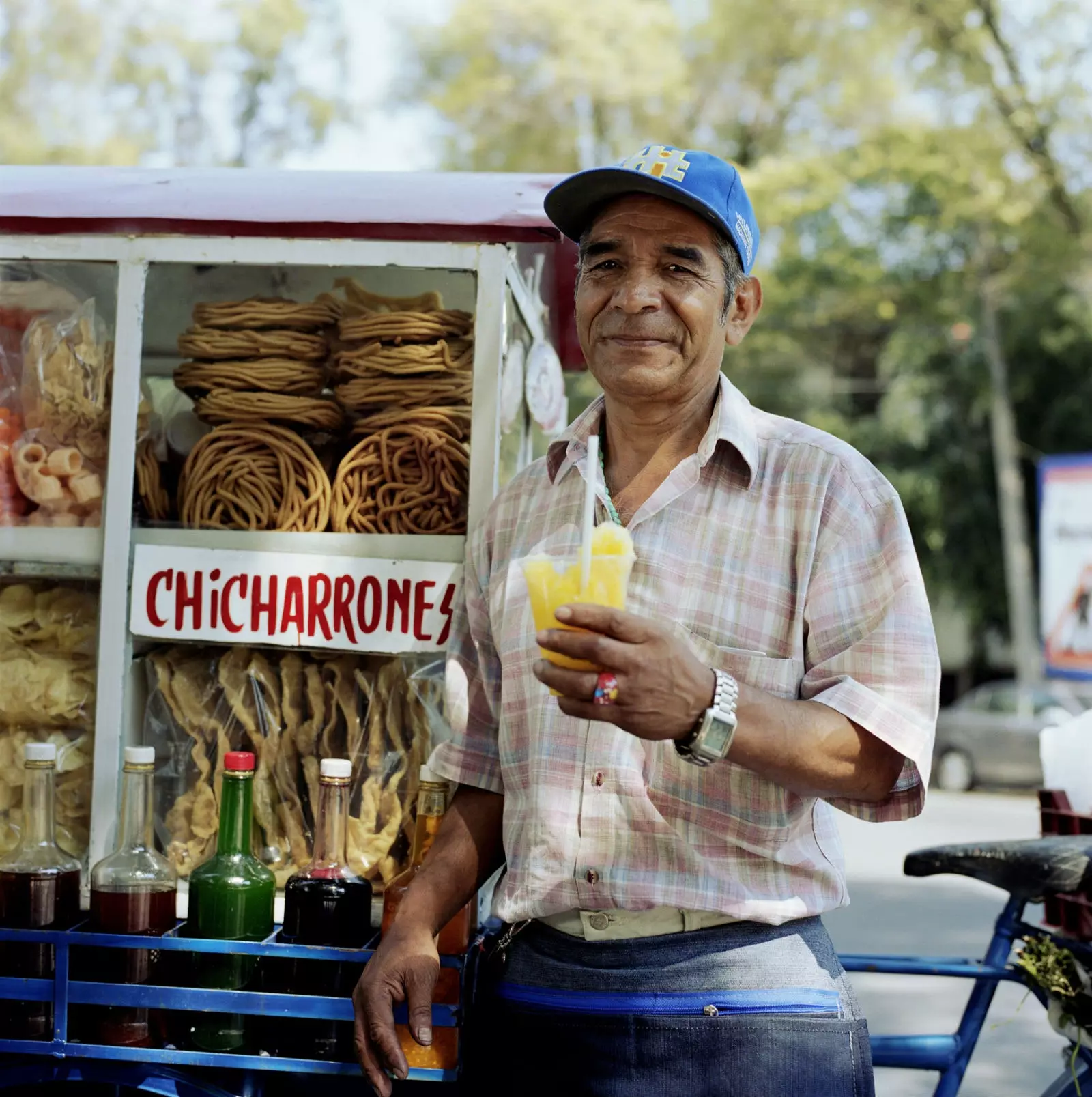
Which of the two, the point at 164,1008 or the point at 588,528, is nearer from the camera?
the point at 588,528

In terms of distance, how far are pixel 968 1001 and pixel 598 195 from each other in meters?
2.01

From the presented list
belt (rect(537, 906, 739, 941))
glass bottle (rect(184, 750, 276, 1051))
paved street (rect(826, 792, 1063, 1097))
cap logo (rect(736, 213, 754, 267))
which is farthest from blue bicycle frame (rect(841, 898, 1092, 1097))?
cap logo (rect(736, 213, 754, 267))

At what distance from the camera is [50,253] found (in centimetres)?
256

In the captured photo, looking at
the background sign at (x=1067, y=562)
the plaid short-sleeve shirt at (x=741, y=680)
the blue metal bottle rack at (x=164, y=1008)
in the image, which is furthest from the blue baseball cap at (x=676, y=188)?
the background sign at (x=1067, y=562)

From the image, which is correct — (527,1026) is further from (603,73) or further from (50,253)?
(603,73)

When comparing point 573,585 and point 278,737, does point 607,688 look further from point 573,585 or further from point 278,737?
point 278,737

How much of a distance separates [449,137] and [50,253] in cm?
1664

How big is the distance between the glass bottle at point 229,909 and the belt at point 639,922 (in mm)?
592

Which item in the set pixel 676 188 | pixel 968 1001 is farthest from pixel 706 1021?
pixel 968 1001

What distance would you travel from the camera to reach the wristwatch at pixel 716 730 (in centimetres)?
161

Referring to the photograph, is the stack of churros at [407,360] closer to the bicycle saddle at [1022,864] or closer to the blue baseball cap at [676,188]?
the blue baseball cap at [676,188]

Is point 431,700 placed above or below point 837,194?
below

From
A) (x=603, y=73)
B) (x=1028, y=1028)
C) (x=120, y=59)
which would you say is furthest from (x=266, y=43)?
(x=1028, y=1028)

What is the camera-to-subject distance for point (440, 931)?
2172 mm
